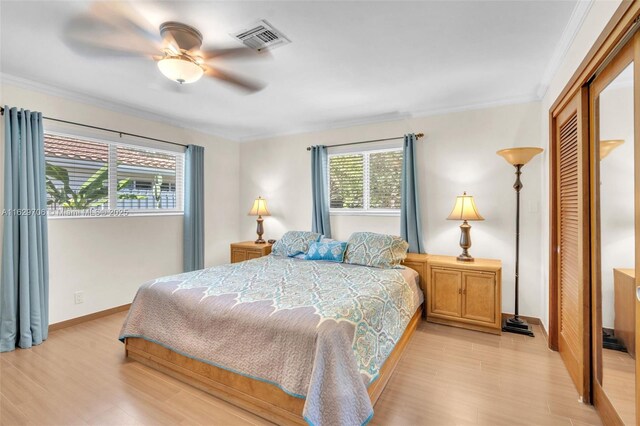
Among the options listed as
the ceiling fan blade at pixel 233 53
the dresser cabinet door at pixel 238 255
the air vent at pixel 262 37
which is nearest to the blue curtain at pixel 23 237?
the ceiling fan blade at pixel 233 53

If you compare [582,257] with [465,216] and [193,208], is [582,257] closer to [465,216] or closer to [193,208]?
[465,216]

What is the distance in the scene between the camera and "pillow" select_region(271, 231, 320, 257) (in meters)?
4.02

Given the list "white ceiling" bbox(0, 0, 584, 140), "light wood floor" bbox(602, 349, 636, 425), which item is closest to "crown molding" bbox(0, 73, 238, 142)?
"white ceiling" bbox(0, 0, 584, 140)

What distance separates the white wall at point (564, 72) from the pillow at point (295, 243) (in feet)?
8.60

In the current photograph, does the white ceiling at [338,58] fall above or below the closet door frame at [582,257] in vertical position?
above

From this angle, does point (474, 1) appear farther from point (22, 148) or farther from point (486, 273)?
point (22, 148)

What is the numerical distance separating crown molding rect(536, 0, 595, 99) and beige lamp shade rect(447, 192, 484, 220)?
133 centimetres

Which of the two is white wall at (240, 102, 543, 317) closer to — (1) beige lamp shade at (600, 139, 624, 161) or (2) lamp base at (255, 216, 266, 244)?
(2) lamp base at (255, 216, 266, 244)

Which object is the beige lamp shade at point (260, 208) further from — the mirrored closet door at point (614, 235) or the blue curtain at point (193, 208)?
the mirrored closet door at point (614, 235)

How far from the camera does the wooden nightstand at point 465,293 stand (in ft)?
10.1

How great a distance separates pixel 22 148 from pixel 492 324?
16.4 feet

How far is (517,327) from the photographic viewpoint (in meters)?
3.17

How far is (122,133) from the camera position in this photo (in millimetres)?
3771

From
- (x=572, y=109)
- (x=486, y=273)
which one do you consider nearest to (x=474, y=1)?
(x=572, y=109)
